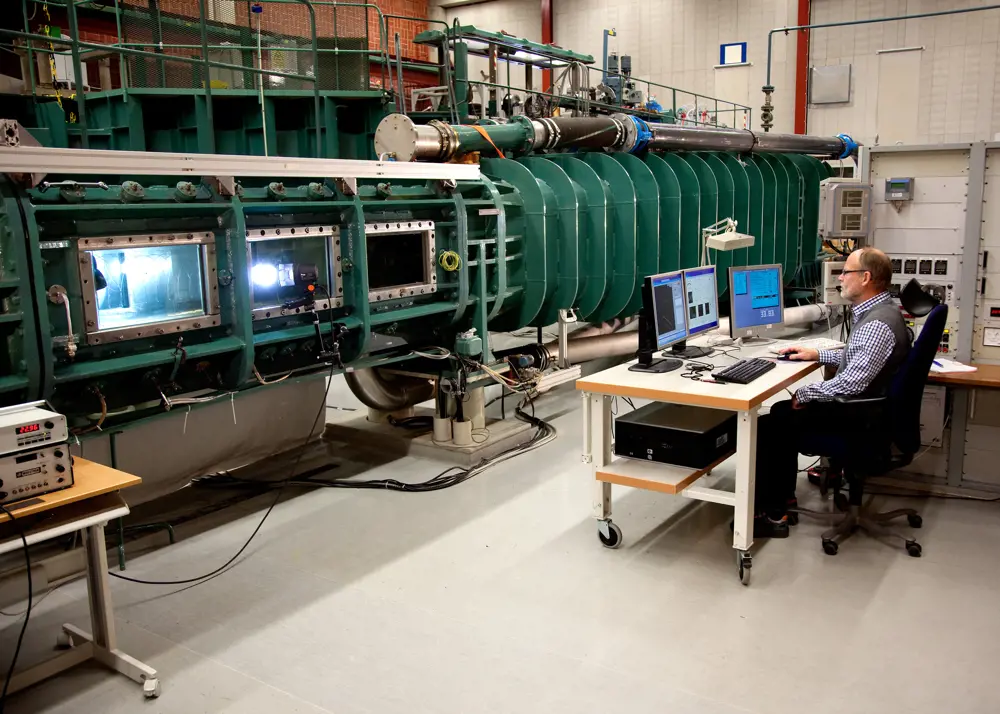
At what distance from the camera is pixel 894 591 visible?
3.42 meters

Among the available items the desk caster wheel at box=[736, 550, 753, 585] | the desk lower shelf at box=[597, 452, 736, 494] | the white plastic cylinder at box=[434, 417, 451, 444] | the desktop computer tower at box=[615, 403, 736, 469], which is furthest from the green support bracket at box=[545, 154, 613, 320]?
the desk caster wheel at box=[736, 550, 753, 585]

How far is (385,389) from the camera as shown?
573cm

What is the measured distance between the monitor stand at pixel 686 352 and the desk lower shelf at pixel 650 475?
678mm

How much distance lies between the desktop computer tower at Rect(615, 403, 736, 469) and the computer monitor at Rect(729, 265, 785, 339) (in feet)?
2.46

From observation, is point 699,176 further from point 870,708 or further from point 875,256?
point 870,708

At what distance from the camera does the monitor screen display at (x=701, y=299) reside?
4.50 metres

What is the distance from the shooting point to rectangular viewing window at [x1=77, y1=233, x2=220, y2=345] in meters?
3.27

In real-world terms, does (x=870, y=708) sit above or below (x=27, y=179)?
below

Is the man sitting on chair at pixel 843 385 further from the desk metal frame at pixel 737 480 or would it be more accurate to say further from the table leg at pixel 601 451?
the table leg at pixel 601 451

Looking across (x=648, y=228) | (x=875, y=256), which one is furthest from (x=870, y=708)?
(x=648, y=228)

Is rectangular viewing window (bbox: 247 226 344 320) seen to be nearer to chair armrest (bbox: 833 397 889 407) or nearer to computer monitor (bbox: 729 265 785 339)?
computer monitor (bbox: 729 265 785 339)

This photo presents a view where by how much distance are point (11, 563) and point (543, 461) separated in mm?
2897

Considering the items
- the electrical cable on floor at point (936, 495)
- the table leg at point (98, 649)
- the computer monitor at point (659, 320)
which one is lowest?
the electrical cable on floor at point (936, 495)

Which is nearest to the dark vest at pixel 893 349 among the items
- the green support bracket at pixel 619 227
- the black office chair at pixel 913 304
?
the black office chair at pixel 913 304
